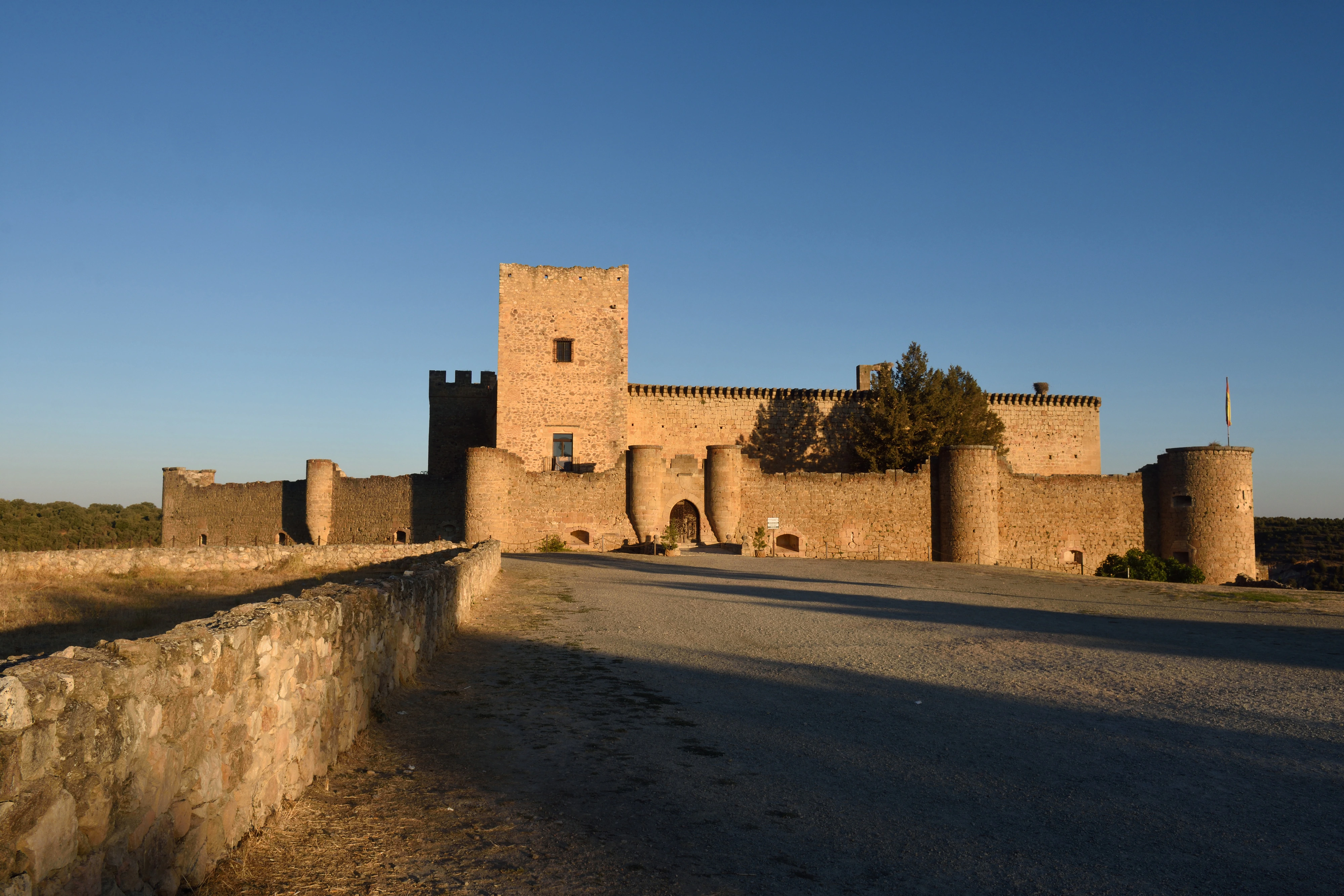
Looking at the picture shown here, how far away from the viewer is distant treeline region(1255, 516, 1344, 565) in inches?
2126

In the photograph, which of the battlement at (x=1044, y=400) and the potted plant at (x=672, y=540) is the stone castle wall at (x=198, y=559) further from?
the battlement at (x=1044, y=400)

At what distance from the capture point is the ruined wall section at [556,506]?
2859 centimetres

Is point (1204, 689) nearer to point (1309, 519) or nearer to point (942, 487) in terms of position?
point (942, 487)

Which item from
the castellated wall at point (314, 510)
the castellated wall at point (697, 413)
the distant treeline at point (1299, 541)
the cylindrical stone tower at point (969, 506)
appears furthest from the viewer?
the distant treeline at point (1299, 541)

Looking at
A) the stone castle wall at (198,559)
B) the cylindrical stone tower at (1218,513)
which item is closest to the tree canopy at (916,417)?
the cylindrical stone tower at (1218,513)

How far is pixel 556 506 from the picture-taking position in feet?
94.4

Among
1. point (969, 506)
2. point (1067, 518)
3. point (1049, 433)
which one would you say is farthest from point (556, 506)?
point (1049, 433)

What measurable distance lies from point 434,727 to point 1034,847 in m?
3.77

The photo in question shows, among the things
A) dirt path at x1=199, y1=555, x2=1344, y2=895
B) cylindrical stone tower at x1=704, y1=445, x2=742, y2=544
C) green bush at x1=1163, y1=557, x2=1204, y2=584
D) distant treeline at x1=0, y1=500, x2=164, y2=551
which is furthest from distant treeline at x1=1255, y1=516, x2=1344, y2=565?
distant treeline at x1=0, y1=500, x2=164, y2=551

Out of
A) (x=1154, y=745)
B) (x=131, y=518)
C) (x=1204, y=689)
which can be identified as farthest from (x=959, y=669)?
(x=131, y=518)

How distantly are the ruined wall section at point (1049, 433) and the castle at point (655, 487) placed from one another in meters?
7.93

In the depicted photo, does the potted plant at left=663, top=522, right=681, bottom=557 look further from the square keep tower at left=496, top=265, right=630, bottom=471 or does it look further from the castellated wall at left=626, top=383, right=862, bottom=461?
the castellated wall at left=626, top=383, right=862, bottom=461

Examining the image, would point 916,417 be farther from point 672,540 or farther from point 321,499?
point 321,499

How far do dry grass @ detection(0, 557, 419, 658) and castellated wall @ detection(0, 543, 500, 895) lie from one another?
11.9 ft
